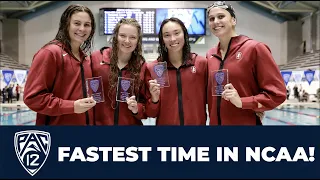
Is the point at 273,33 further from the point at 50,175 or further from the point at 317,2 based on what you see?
the point at 50,175

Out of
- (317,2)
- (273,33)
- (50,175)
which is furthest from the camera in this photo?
(273,33)

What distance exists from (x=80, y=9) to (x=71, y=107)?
29.0 inches

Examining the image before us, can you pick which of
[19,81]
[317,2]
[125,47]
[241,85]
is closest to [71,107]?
[125,47]

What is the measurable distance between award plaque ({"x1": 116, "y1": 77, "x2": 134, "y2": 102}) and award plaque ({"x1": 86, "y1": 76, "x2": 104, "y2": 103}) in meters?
0.15

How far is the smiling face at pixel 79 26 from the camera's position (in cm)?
247

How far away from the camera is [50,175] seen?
66.4 inches

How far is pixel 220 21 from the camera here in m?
2.52

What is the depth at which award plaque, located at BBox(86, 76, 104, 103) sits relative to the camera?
A: 2363 mm

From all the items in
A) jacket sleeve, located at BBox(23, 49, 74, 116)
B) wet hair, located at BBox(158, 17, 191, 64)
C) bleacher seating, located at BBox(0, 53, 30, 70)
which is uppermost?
bleacher seating, located at BBox(0, 53, 30, 70)

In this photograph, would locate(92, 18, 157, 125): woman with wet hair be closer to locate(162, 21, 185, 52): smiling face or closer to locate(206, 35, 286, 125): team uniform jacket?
locate(162, 21, 185, 52): smiling face

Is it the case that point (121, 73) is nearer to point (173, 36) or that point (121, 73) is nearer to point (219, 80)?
point (173, 36)

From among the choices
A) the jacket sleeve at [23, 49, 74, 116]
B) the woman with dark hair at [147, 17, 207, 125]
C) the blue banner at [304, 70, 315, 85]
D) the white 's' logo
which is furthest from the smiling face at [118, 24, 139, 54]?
the blue banner at [304, 70, 315, 85]

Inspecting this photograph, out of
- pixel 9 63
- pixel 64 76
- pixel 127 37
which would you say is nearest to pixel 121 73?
pixel 127 37

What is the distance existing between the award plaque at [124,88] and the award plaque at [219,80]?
61 cm
